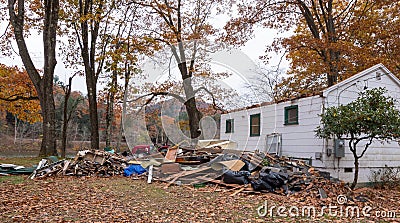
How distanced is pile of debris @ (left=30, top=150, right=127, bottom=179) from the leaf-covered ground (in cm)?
70

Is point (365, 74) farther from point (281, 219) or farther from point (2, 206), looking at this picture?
point (2, 206)

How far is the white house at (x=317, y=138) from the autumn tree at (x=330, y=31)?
8.55ft

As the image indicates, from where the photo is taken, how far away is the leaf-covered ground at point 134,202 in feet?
14.3

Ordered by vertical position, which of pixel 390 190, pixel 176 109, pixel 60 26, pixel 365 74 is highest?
pixel 60 26

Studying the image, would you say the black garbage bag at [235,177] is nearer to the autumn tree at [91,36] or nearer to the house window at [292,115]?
the house window at [292,115]

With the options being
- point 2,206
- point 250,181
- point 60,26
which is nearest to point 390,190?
point 250,181

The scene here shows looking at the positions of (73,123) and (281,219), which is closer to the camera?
(281,219)

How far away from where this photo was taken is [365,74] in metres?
8.97

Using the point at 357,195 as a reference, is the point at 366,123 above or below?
above

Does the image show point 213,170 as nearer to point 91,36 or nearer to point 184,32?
point 91,36

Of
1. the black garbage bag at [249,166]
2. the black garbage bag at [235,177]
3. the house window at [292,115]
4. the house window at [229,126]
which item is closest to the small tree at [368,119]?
the house window at [292,115]

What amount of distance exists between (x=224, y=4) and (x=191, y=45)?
3520 mm

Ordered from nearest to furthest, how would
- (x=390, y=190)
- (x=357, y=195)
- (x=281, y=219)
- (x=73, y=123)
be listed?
(x=281, y=219), (x=357, y=195), (x=390, y=190), (x=73, y=123)

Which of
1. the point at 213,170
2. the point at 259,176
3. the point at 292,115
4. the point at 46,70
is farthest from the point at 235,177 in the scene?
the point at 46,70
